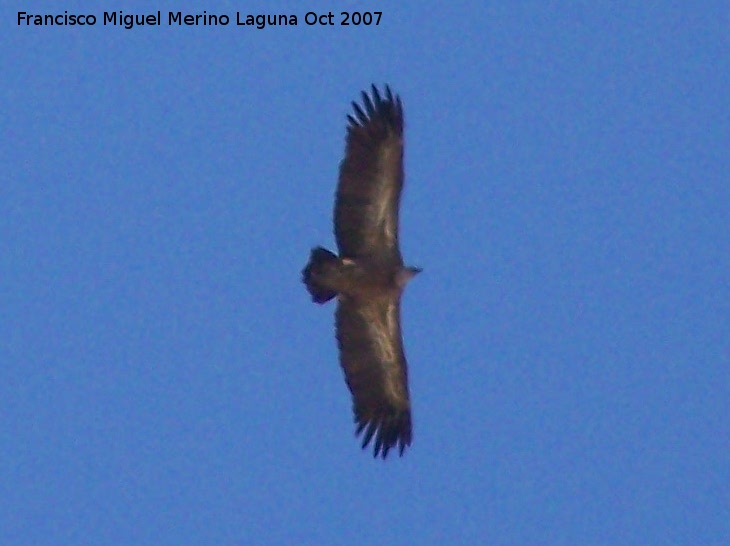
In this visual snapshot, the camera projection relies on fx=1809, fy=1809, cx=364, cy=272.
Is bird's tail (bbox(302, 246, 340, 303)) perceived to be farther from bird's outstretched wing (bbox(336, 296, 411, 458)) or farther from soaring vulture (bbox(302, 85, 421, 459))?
bird's outstretched wing (bbox(336, 296, 411, 458))

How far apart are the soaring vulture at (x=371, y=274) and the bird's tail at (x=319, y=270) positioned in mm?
11

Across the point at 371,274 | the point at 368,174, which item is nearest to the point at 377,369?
the point at 371,274

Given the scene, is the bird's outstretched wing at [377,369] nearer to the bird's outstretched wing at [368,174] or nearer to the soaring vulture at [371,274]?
the soaring vulture at [371,274]

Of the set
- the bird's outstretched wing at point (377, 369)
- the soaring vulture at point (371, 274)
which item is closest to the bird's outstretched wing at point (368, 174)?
the soaring vulture at point (371, 274)

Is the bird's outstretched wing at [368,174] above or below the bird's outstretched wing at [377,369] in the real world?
above

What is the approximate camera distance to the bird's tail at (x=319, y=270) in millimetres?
20000

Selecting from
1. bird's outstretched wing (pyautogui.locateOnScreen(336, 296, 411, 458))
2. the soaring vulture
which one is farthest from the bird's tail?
bird's outstretched wing (pyautogui.locateOnScreen(336, 296, 411, 458))

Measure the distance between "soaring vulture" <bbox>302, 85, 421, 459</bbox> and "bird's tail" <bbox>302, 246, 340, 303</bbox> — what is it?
0.01 metres

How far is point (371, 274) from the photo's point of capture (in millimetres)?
20438

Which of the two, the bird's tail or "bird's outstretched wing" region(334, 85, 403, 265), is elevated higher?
"bird's outstretched wing" region(334, 85, 403, 265)

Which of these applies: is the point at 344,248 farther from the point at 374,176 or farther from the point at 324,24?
the point at 324,24

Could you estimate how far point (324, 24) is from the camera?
75.2ft

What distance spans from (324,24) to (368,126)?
3.26 m

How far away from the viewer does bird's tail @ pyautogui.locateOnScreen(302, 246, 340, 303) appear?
20000 millimetres
